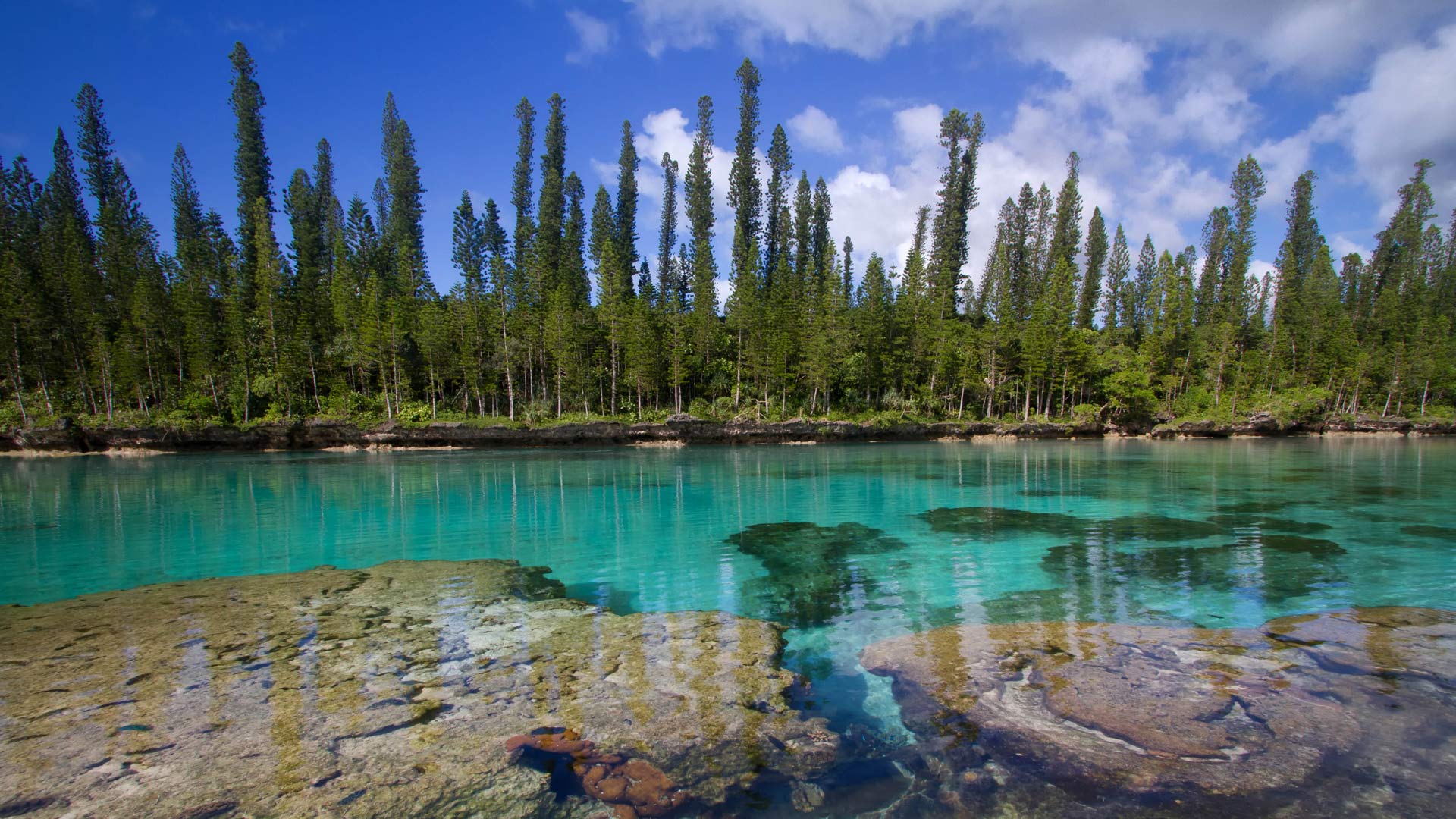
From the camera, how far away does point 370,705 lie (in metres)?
4.88

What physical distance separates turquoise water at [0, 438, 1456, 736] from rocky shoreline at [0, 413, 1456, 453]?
449 inches

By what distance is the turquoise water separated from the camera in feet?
27.6

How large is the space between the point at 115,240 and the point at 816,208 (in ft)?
191

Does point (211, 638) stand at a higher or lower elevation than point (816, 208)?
lower

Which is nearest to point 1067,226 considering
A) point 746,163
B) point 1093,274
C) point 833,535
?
point 1093,274

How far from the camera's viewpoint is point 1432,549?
11234 millimetres

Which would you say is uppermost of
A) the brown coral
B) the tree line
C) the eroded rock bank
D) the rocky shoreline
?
the tree line

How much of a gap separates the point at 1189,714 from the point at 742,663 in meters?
3.76

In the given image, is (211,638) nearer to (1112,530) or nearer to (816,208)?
(1112,530)

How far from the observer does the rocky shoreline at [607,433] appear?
3669 cm

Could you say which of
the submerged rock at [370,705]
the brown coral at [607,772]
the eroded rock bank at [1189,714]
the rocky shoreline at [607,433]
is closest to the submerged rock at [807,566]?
the submerged rock at [370,705]

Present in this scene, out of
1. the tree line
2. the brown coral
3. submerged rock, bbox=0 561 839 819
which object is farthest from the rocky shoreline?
the brown coral

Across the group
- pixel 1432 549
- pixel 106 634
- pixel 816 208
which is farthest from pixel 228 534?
pixel 816 208

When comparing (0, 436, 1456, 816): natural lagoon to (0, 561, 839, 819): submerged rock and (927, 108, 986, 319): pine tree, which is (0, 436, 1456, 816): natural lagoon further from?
(927, 108, 986, 319): pine tree
